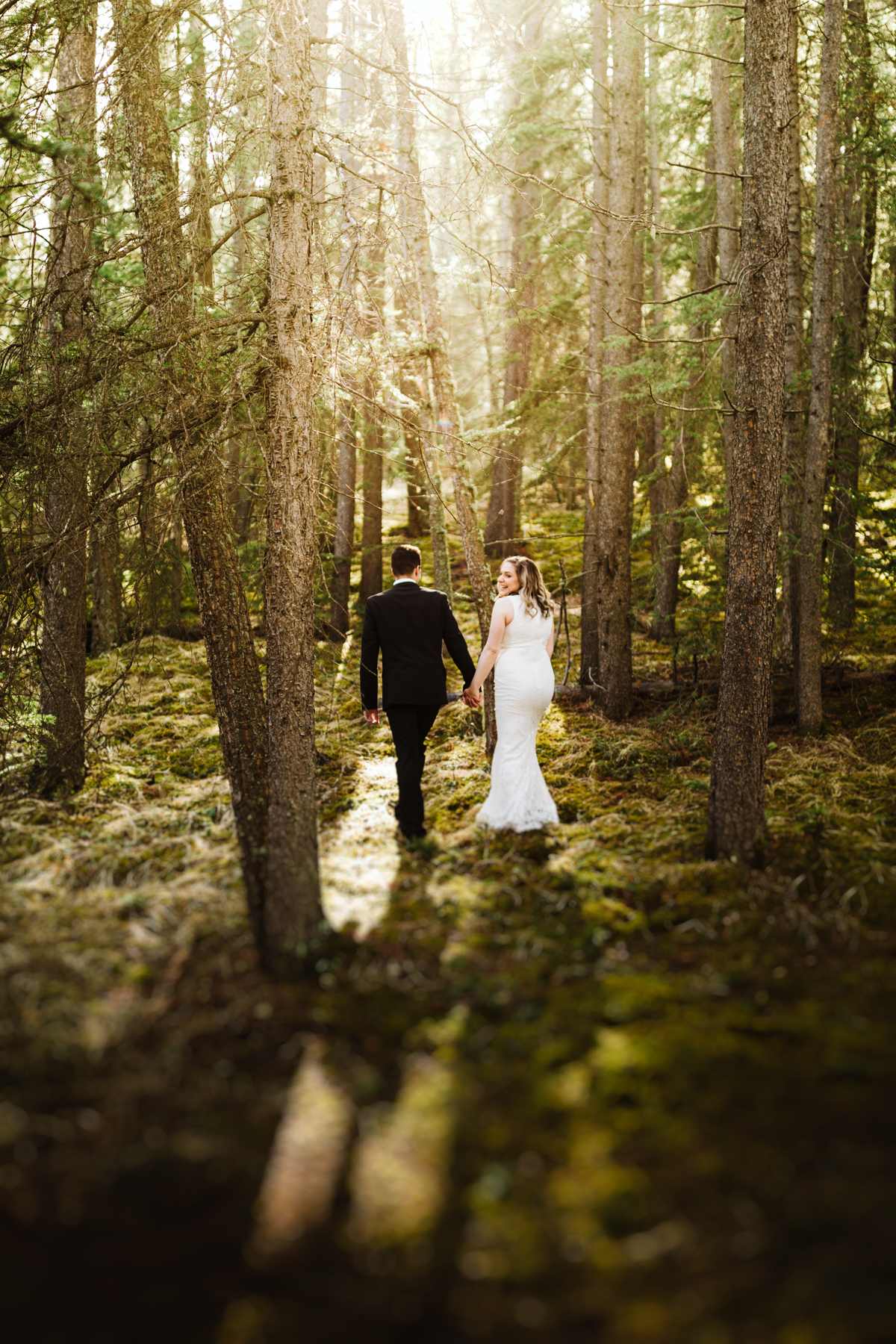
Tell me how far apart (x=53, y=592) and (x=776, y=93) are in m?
7.35

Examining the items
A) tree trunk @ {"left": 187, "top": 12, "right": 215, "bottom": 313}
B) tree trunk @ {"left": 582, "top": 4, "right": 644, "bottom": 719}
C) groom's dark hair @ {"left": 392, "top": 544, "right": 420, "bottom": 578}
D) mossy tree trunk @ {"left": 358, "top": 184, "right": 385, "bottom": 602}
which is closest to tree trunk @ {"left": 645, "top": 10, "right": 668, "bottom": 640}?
tree trunk @ {"left": 582, "top": 4, "right": 644, "bottom": 719}

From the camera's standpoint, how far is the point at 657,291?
55.5 feet

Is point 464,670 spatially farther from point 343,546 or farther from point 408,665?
point 343,546

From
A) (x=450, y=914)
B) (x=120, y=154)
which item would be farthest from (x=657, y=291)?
(x=450, y=914)

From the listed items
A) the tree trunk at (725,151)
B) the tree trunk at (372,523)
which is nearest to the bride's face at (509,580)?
the tree trunk at (725,151)

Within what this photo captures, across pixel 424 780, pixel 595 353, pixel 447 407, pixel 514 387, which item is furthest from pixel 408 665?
pixel 514 387

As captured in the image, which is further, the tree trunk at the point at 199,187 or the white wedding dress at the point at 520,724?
the white wedding dress at the point at 520,724

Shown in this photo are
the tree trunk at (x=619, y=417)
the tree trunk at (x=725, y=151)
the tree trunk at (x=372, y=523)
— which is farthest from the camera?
the tree trunk at (x=372, y=523)

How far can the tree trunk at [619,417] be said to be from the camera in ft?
34.5

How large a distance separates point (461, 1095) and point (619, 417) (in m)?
8.53

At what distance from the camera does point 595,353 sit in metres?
12.0

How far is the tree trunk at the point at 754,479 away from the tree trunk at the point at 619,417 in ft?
12.1

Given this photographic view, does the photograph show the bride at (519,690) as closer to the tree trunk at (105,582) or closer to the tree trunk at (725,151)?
the tree trunk at (105,582)

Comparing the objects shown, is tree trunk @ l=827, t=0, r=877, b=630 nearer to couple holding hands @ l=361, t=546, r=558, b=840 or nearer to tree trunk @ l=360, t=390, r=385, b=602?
couple holding hands @ l=361, t=546, r=558, b=840
